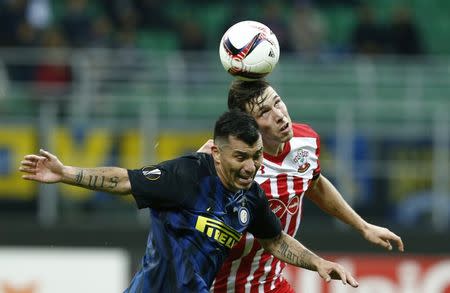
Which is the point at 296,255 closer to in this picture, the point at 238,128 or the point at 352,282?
the point at 352,282

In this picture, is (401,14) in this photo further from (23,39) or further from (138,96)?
(23,39)

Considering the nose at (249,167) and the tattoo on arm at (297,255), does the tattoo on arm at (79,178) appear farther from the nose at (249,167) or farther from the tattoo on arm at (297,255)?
the tattoo on arm at (297,255)

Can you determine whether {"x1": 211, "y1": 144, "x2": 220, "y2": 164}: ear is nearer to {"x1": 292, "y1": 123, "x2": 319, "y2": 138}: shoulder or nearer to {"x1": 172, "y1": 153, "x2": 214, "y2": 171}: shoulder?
{"x1": 172, "y1": 153, "x2": 214, "y2": 171}: shoulder

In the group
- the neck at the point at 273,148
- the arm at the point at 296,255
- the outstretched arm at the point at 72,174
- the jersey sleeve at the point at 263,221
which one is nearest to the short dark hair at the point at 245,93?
the neck at the point at 273,148

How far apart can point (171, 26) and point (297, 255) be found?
979 centimetres

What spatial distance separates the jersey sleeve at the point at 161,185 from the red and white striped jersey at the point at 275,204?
3.22 ft

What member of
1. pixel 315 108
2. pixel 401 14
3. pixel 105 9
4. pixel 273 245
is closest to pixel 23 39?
pixel 105 9

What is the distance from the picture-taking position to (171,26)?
15.4 meters

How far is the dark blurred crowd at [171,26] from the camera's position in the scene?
14109 mm

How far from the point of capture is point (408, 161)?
11.8 m

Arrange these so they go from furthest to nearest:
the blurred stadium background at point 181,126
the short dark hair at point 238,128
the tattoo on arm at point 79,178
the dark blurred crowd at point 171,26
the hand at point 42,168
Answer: the dark blurred crowd at point 171,26
the blurred stadium background at point 181,126
the short dark hair at point 238,128
the tattoo on arm at point 79,178
the hand at point 42,168

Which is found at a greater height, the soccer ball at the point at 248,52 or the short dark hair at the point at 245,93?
the soccer ball at the point at 248,52

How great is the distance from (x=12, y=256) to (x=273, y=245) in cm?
520

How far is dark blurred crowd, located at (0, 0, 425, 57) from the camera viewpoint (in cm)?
1411
